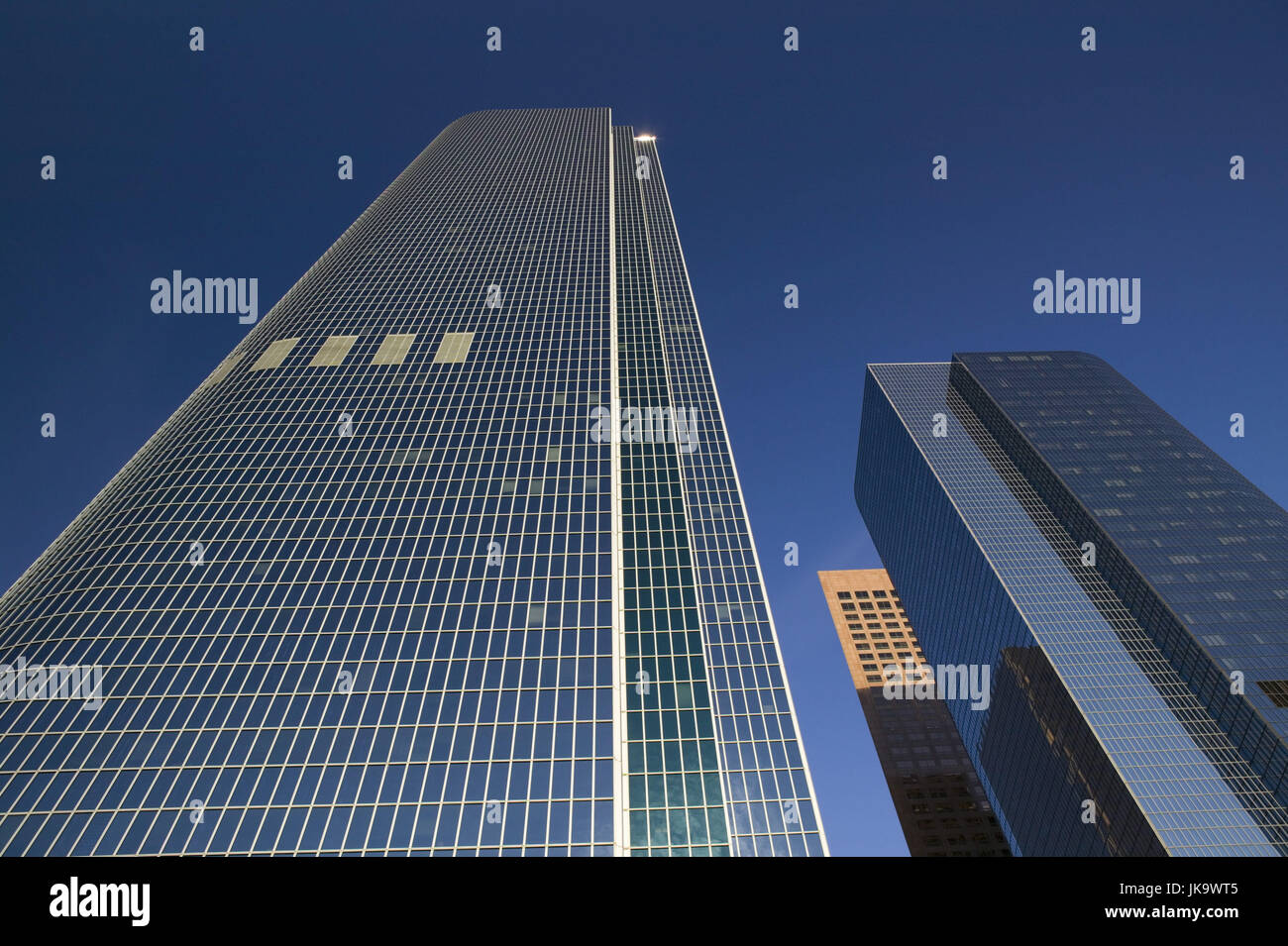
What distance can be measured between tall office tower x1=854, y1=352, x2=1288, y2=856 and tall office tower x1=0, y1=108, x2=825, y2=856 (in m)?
89.3

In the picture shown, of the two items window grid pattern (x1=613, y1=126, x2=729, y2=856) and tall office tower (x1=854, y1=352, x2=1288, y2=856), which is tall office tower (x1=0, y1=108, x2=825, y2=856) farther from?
tall office tower (x1=854, y1=352, x2=1288, y2=856)

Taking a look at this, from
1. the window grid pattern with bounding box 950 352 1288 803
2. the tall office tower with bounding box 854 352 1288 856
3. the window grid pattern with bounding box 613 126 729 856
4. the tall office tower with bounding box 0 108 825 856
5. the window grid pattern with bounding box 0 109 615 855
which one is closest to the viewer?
the window grid pattern with bounding box 0 109 615 855

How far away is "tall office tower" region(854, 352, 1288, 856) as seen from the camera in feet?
389

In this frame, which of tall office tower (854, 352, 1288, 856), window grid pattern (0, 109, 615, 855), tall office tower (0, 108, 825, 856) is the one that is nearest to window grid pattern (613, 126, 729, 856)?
tall office tower (0, 108, 825, 856)

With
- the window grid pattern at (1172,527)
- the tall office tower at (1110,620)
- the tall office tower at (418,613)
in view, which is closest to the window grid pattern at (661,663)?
the tall office tower at (418,613)

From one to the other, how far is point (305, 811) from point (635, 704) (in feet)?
82.7

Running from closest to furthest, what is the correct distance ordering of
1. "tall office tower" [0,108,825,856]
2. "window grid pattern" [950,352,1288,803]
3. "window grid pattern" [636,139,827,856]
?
"tall office tower" [0,108,825,856]
"window grid pattern" [636,139,827,856]
"window grid pattern" [950,352,1288,803]

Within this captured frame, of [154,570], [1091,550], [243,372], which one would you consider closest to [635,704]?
[154,570]

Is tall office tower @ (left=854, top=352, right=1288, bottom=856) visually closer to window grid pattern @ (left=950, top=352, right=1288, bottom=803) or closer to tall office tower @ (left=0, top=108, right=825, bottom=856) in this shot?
window grid pattern @ (left=950, top=352, right=1288, bottom=803)

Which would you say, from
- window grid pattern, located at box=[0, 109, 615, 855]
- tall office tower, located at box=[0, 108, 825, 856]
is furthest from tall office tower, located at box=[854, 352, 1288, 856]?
window grid pattern, located at box=[0, 109, 615, 855]

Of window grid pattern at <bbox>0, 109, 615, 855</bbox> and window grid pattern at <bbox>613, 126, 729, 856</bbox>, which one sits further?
window grid pattern at <bbox>613, 126, 729, 856</bbox>

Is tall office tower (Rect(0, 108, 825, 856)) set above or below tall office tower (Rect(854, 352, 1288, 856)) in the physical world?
above
